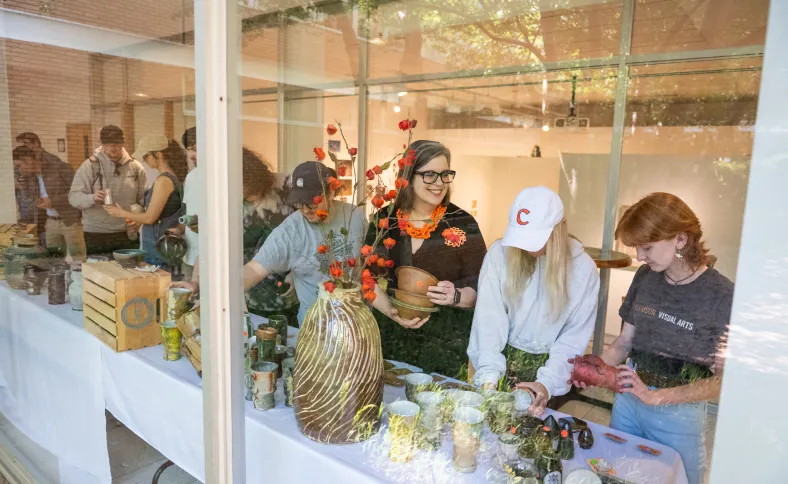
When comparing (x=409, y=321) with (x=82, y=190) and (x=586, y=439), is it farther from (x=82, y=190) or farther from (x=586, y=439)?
(x=82, y=190)

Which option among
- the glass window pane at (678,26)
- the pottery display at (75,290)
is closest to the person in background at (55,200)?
the pottery display at (75,290)

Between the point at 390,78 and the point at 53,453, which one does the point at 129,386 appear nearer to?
the point at 53,453

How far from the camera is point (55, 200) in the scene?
9.16ft

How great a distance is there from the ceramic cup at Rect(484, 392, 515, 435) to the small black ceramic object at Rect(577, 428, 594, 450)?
15 centimetres

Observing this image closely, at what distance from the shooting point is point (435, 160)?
1.75 m

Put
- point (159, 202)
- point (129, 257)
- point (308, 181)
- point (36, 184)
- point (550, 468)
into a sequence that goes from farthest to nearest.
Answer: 1. point (36, 184)
2. point (159, 202)
3. point (129, 257)
4. point (308, 181)
5. point (550, 468)

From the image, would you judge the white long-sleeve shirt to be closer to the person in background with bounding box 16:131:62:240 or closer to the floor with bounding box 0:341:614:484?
the floor with bounding box 0:341:614:484

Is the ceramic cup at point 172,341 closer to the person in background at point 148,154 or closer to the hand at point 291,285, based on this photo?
the hand at point 291,285

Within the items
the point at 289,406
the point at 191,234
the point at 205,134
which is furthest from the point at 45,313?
the point at 205,134

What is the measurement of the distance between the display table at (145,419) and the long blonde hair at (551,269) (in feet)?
1.05

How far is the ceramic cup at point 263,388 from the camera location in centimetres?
127

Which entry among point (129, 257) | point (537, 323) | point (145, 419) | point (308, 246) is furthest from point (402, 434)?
point (129, 257)

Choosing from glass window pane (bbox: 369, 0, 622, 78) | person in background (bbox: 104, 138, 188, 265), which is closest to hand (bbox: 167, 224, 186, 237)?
person in background (bbox: 104, 138, 188, 265)

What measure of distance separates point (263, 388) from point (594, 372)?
90 centimetres
